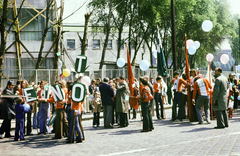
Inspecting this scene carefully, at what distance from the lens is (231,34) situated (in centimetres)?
4156

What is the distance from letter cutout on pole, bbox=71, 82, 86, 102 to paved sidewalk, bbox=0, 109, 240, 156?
1243mm

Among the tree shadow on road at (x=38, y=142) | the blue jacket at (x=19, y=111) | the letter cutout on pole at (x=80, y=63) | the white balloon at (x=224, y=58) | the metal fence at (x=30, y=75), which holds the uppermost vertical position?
the white balloon at (x=224, y=58)

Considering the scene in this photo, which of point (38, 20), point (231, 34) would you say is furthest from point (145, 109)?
point (231, 34)

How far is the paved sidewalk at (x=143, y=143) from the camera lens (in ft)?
24.9

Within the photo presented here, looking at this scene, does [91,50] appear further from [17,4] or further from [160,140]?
[160,140]

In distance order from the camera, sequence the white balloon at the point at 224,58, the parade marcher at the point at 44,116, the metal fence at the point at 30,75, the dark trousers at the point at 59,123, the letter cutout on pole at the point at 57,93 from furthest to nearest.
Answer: the metal fence at the point at 30,75 < the white balloon at the point at 224,58 < the parade marcher at the point at 44,116 < the dark trousers at the point at 59,123 < the letter cutout on pole at the point at 57,93

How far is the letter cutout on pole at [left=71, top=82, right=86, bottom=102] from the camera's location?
9297 mm

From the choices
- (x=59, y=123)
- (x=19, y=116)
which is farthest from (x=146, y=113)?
(x=19, y=116)

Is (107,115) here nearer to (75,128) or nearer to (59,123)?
(59,123)

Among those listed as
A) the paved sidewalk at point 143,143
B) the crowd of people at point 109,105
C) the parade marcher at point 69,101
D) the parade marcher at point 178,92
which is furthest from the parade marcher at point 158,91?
the parade marcher at point 69,101

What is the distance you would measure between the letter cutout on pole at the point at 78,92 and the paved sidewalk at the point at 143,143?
1243 millimetres

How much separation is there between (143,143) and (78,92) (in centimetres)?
229

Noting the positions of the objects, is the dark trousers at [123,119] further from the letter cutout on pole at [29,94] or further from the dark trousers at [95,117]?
the letter cutout on pole at [29,94]

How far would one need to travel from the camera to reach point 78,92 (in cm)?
931
